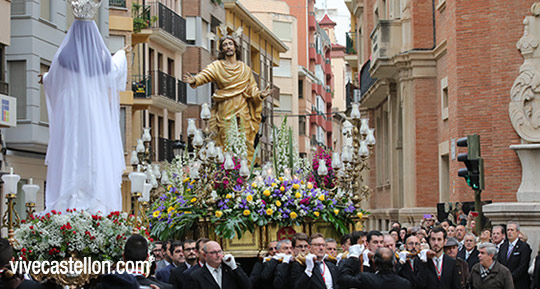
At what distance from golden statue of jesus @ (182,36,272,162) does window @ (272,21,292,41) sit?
62454 millimetres

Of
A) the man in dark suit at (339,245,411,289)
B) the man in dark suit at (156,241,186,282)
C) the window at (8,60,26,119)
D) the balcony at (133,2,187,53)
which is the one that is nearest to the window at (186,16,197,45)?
the balcony at (133,2,187,53)

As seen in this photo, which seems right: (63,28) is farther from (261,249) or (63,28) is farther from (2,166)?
(261,249)

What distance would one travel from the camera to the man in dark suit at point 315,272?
1142 cm

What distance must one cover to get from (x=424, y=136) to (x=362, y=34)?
1482cm

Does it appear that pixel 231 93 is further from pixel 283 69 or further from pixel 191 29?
pixel 283 69

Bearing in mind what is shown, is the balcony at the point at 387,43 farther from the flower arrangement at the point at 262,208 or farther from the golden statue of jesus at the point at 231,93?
the flower arrangement at the point at 262,208

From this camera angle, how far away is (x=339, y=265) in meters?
12.0

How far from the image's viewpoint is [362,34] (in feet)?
144

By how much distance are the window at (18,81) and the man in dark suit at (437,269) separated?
2004 cm

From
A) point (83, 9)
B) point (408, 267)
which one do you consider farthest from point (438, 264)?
point (83, 9)

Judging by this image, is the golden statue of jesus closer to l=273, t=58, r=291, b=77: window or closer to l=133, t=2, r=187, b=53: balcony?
l=133, t=2, r=187, b=53: balcony

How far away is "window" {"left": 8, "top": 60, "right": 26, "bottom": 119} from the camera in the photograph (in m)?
31.0

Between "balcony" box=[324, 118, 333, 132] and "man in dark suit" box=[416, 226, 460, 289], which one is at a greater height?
"balcony" box=[324, 118, 333, 132]

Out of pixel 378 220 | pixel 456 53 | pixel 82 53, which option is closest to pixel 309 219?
pixel 82 53
